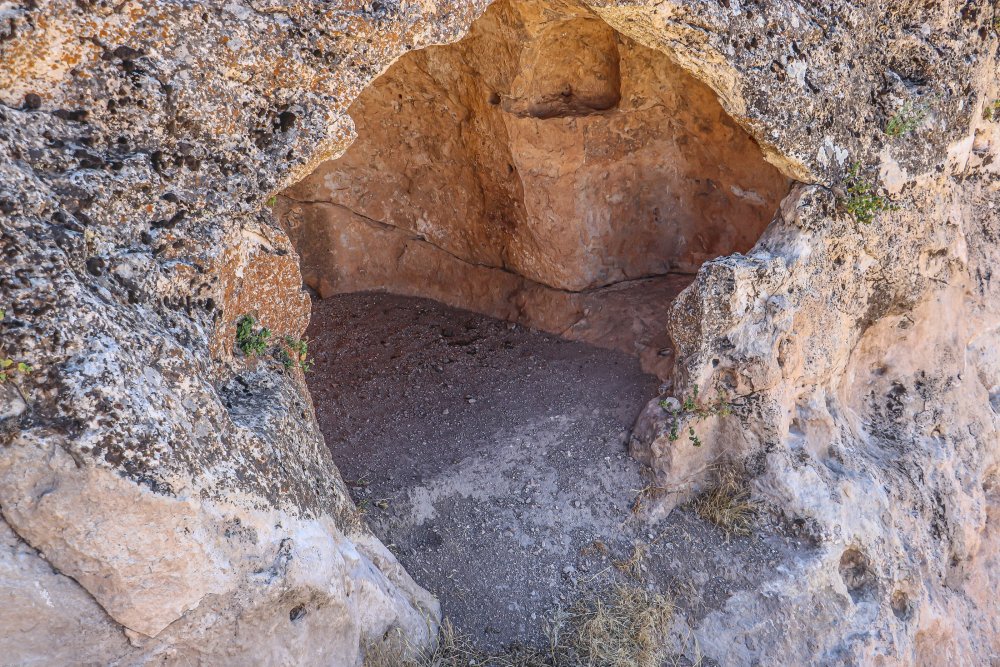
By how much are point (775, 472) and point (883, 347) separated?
4.00ft

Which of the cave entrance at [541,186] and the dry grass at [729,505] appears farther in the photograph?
the cave entrance at [541,186]

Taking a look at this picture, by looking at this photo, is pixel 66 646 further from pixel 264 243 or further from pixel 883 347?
pixel 883 347

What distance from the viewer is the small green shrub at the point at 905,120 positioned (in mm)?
4176

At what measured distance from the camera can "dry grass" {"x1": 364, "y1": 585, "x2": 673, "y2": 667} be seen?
357 cm

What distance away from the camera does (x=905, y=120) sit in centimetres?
421

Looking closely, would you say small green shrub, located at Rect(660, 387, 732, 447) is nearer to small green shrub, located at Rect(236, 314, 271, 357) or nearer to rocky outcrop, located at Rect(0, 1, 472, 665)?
rocky outcrop, located at Rect(0, 1, 472, 665)

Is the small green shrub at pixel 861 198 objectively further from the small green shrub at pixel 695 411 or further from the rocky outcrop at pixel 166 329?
the rocky outcrop at pixel 166 329

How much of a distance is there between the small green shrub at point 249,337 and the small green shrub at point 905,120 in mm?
3018

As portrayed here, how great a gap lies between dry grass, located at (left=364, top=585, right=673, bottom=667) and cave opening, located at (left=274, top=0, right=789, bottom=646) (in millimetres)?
127

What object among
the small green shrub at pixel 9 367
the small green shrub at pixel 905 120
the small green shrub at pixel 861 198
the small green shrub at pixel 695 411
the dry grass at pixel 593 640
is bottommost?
the dry grass at pixel 593 640

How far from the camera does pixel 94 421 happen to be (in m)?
2.30

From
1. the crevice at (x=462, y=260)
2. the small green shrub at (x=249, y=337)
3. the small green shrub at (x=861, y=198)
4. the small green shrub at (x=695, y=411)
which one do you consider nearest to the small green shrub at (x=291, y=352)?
the small green shrub at (x=249, y=337)

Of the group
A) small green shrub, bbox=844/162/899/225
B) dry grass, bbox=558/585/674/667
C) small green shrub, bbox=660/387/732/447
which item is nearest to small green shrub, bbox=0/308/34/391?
dry grass, bbox=558/585/674/667

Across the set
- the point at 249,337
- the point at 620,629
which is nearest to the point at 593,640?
the point at 620,629
